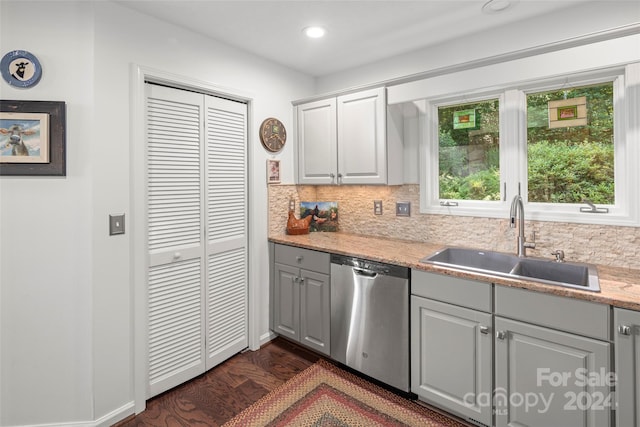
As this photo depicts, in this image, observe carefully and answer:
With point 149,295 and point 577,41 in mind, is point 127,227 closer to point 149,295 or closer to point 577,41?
point 149,295

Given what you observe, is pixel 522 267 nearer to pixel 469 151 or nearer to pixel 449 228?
pixel 449 228

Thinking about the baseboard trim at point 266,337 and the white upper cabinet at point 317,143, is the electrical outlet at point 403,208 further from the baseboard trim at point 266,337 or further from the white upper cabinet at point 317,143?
the baseboard trim at point 266,337

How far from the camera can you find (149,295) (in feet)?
7.13

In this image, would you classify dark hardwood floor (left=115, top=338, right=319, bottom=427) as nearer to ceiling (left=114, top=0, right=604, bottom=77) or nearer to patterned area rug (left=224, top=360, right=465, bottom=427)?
patterned area rug (left=224, top=360, right=465, bottom=427)

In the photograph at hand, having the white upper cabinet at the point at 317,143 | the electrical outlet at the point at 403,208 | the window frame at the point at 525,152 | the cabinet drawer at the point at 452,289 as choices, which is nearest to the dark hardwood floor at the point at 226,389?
the cabinet drawer at the point at 452,289

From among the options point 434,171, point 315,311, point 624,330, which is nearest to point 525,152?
point 434,171

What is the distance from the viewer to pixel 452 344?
194 cm

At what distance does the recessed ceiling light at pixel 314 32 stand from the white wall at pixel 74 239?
106cm

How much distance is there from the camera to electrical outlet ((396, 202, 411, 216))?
2.86 metres

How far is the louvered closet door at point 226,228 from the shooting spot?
8.30 ft

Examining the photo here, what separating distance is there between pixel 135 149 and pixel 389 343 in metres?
2.07

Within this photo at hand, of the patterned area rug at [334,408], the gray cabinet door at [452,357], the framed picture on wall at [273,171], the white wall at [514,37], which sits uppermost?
the white wall at [514,37]

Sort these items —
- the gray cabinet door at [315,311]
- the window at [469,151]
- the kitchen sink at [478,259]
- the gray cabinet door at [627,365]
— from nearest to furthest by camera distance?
the gray cabinet door at [627,365], the kitchen sink at [478,259], the window at [469,151], the gray cabinet door at [315,311]

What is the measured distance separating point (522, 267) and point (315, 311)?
5.01 feet
